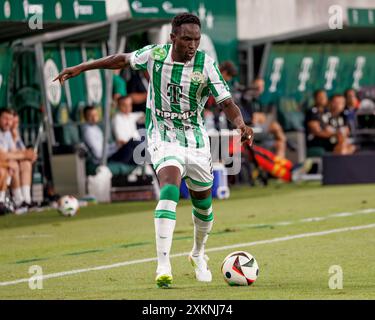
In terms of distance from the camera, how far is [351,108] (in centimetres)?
2612

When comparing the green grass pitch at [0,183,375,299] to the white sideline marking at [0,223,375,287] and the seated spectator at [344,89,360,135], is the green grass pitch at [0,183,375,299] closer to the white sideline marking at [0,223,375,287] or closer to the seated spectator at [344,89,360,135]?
the white sideline marking at [0,223,375,287]

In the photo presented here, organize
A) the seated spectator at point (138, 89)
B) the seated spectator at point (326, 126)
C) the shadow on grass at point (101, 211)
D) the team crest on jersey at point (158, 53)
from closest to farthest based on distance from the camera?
1. the team crest on jersey at point (158, 53)
2. the shadow on grass at point (101, 211)
3. the seated spectator at point (138, 89)
4. the seated spectator at point (326, 126)

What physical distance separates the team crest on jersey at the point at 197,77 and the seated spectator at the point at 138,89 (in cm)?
1190

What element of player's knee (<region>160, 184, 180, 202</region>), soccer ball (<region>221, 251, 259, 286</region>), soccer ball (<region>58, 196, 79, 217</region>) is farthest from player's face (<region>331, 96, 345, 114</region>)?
player's knee (<region>160, 184, 180, 202</region>)

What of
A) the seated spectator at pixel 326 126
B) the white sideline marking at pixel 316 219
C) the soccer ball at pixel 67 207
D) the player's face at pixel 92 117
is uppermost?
the player's face at pixel 92 117

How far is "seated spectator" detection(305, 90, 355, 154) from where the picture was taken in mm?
25172

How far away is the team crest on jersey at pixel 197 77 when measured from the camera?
955 cm

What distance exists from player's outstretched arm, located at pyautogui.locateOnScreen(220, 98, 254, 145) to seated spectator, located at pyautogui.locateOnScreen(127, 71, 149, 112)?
11852mm

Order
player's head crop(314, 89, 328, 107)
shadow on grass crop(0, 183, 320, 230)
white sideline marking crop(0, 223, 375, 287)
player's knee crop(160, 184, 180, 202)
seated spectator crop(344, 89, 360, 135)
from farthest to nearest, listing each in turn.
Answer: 1. seated spectator crop(344, 89, 360, 135)
2. player's head crop(314, 89, 328, 107)
3. shadow on grass crop(0, 183, 320, 230)
4. white sideline marking crop(0, 223, 375, 287)
5. player's knee crop(160, 184, 180, 202)

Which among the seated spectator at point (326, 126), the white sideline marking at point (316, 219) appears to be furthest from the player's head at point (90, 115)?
the seated spectator at point (326, 126)

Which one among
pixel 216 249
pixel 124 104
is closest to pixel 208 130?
pixel 124 104

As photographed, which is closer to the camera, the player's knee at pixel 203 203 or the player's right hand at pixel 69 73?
the player's right hand at pixel 69 73

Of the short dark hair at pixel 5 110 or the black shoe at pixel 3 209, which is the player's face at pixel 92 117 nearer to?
the short dark hair at pixel 5 110

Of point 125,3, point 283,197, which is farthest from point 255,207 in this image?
point 125,3
